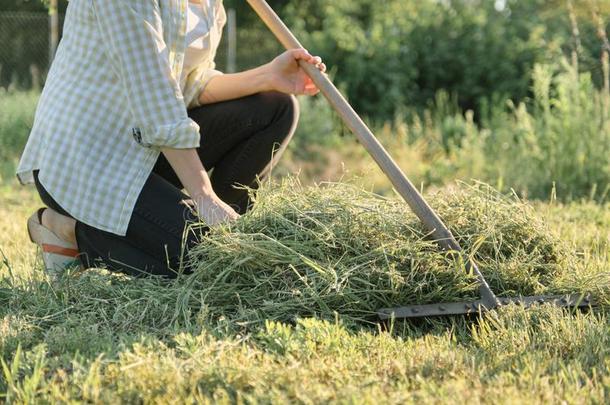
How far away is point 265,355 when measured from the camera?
6.95 ft

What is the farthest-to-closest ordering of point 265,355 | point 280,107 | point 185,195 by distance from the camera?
point 280,107 < point 185,195 < point 265,355

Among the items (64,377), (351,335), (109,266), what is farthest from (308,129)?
(64,377)

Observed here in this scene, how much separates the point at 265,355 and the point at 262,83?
124 centimetres

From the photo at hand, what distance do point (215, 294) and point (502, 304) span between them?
32.4 inches

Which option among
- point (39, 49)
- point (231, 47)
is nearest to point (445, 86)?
point (231, 47)

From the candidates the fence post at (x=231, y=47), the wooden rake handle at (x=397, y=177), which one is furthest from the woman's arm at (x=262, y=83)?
the fence post at (x=231, y=47)

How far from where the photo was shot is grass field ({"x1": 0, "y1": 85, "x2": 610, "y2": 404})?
1929mm

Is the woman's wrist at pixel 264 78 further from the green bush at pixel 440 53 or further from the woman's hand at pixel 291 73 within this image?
the green bush at pixel 440 53

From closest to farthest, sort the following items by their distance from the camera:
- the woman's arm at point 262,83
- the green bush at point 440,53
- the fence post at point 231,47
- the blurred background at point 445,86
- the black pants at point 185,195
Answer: the black pants at point 185,195 → the woman's arm at point 262,83 → the blurred background at point 445,86 → the green bush at point 440,53 → the fence post at point 231,47

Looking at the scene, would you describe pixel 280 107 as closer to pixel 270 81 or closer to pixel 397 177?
pixel 270 81

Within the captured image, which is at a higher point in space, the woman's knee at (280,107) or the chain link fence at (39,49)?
the woman's knee at (280,107)

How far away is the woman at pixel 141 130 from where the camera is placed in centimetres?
265

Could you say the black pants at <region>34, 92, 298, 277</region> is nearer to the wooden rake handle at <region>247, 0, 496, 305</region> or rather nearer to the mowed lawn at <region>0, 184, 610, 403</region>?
the mowed lawn at <region>0, 184, 610, 403</region>

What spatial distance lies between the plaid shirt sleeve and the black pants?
0.22m
